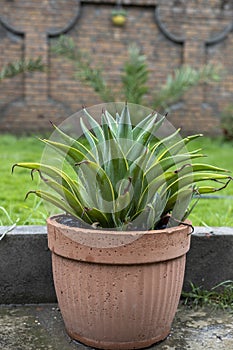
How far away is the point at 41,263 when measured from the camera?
109 inches

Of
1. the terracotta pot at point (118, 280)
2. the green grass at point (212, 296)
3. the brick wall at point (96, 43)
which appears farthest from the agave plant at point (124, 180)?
the brick wall at point (96, 43)

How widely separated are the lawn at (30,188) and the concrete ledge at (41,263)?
26cm

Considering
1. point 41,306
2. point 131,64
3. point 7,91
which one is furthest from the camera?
point 7,91

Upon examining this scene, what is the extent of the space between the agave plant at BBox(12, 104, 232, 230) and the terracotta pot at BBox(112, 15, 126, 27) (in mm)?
7841

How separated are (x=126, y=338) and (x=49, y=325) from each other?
498 millimetres

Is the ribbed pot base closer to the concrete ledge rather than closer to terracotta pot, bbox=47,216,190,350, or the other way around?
terracotta pot, bbox=47,216,190,350

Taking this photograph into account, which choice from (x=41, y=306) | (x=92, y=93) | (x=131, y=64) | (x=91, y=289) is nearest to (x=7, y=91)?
(x=92, y=93)

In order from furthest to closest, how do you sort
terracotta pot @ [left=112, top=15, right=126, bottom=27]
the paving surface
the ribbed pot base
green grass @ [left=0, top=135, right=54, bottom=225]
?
terracotta pot @ [left=112, top=15, right=126, bottom=27] → green grass @ [left=0, top=135, right=54, bottom=225] → the paving surface → the ribbed pot base

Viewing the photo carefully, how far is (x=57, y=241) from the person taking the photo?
2.22 metres

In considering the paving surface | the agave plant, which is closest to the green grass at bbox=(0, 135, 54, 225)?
the paving surface

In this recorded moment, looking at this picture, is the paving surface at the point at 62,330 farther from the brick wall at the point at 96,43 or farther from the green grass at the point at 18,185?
the brick wall at the point at 96,43

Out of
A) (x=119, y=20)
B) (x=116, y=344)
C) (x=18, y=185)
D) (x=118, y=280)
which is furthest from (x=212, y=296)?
(x=119, y=20)

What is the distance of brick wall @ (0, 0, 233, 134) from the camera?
9664 millimetres

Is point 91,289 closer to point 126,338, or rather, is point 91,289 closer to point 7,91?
point 126,338
